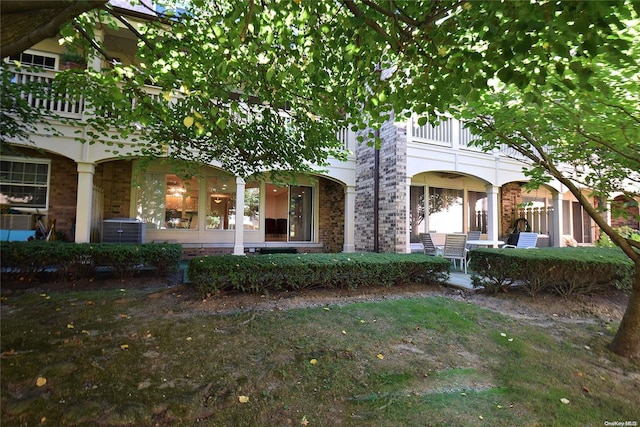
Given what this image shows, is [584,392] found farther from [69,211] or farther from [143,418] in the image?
[69,211]

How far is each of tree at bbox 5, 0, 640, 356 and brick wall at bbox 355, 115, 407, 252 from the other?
381cm

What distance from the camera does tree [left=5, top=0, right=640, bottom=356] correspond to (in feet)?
6.57

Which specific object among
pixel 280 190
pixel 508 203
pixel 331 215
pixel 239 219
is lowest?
pixel 239 219

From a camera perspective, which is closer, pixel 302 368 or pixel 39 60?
pixel 302 368

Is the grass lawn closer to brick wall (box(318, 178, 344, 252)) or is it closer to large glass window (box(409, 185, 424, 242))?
brick wall (box(318, 178, 344, 252))

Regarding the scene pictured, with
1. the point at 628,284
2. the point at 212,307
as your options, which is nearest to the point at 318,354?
the point at 212,307

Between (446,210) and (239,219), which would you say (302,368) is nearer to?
(239,219)

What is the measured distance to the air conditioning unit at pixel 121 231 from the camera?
25.0 feet

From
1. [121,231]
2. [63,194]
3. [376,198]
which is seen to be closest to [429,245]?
[376,198]

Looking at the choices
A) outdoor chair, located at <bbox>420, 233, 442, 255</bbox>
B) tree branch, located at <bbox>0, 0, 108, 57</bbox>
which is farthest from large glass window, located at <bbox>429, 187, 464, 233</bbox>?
tree branch, located at <bbox>0, 0, 108, 57</bbox>

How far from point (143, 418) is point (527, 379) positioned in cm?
327

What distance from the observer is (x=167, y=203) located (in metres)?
9.39

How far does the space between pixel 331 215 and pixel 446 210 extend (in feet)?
15.5

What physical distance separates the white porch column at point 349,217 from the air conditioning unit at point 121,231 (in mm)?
5985
